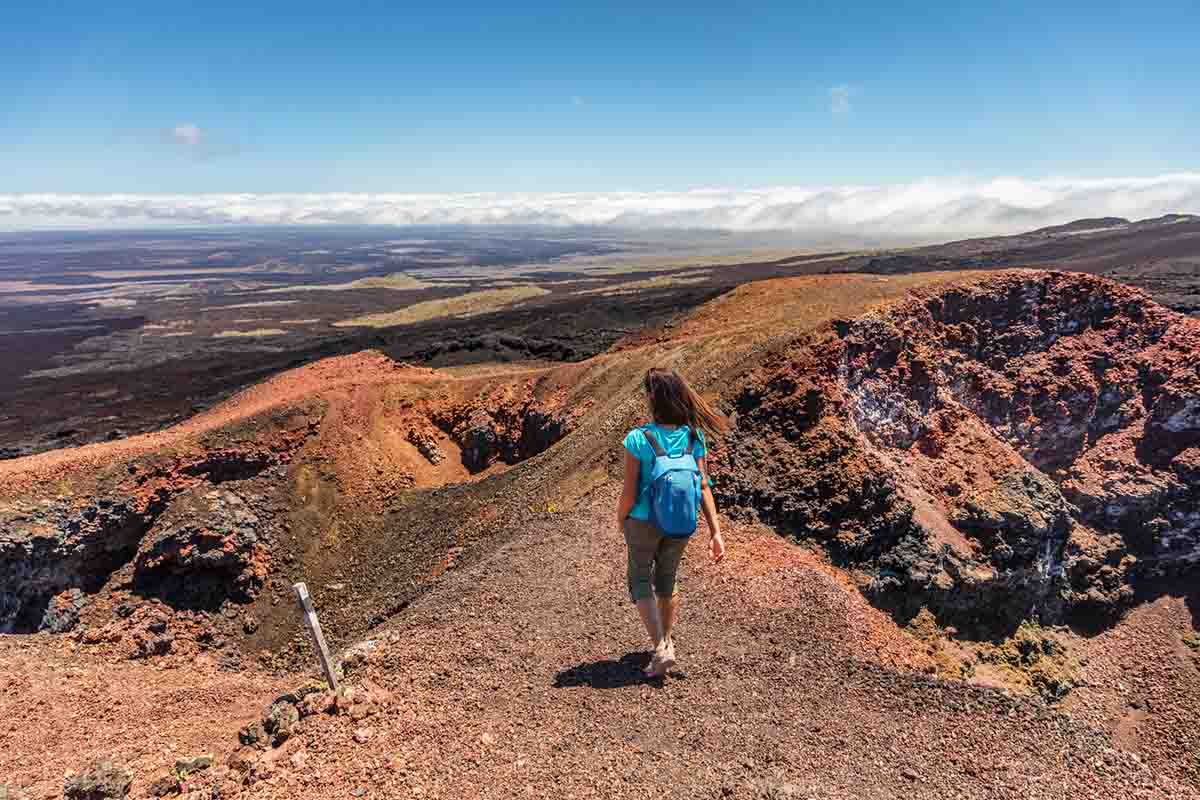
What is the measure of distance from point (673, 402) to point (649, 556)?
150 centimetres

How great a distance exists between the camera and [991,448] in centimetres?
1631

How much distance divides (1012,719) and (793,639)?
2.43 metres

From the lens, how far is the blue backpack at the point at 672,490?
5.53 metres

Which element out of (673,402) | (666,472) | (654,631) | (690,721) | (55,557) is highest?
(673,402)

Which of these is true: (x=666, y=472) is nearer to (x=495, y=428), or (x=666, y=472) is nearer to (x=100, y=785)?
(x=100, y=785)

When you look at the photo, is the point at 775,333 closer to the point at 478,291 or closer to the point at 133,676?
the point at 133,676

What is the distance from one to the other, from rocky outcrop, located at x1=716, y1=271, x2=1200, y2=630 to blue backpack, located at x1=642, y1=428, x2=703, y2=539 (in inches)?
283

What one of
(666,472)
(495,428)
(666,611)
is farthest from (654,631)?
(495,428)

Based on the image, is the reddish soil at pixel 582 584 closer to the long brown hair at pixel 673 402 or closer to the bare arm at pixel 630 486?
the bare arm at pixel 630 486

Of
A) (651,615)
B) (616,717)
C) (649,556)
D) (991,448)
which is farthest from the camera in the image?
(991,448)

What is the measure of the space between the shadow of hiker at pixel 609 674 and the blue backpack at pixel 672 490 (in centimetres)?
235

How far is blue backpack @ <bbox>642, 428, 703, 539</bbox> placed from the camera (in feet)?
18.1

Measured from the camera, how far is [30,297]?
400 feet

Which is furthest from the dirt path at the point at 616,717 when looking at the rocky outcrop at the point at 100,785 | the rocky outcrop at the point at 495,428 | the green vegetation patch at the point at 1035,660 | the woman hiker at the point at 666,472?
the rocky outcrop at the point at 495,428
